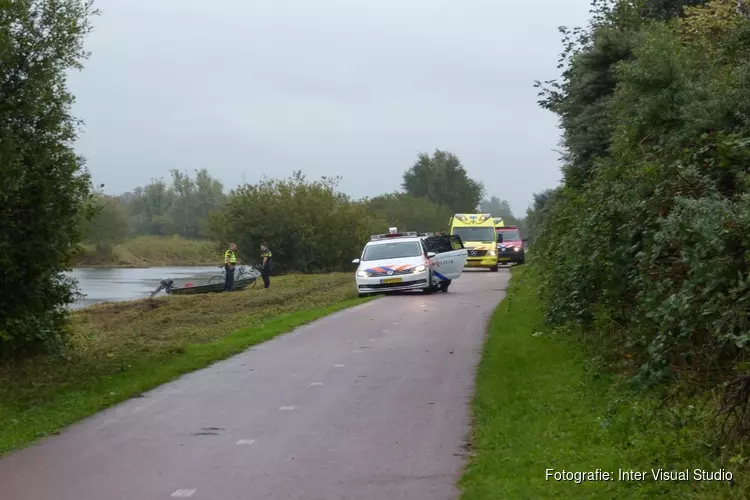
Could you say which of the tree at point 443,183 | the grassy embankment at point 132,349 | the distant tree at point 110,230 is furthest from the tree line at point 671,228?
Answer: the tree at point 443,183

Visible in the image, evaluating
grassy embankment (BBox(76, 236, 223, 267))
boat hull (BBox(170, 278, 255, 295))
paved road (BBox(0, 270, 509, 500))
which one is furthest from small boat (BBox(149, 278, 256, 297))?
grassy embankment (BBox(76, 236, 223, 267))

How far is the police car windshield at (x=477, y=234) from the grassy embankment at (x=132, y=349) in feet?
49.1

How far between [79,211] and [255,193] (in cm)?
3873

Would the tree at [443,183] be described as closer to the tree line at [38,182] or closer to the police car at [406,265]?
the police car at [406,265]

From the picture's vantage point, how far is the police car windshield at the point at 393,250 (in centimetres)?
2666

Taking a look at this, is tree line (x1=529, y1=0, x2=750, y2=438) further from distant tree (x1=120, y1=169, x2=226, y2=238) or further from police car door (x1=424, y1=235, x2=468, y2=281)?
distant tree (x1=120, y1=169, x2=226, y2=238)

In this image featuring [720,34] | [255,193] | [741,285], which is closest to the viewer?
[741,285]

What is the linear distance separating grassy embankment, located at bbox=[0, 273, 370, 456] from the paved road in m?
0.41

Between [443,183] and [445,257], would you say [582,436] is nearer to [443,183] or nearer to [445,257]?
[445,257]

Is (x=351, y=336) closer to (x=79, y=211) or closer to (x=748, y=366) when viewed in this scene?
(x=79, y=211)

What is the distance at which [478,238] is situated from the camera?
42938 millimetres

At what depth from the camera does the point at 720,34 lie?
1822cm

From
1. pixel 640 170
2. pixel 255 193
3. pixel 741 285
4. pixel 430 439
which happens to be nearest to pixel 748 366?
pixel 741 285

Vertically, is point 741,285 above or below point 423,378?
above
